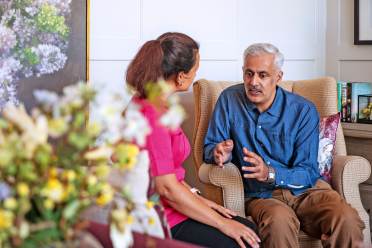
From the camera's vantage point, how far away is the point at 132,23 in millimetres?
3666

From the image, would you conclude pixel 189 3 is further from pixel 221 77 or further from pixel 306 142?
pixel 306 142

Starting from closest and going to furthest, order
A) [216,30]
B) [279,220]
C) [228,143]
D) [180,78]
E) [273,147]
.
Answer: [180,78] < [279,220] < [228,143] < [273,147] < [216,30]

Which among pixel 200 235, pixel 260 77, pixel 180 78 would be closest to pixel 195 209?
pixel 200 235

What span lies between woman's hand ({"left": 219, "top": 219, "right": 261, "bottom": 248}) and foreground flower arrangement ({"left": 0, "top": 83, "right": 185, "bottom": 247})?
1.45m

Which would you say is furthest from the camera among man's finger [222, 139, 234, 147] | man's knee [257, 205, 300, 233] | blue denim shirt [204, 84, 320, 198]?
blue denim shirt [204, 84, 320, 198]

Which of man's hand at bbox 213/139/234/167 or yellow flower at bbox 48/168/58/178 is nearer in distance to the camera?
yellow flower at bbox 48/168/58/178

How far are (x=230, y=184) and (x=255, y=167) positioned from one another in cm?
20

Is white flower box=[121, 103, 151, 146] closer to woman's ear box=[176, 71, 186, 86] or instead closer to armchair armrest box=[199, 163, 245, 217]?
woman's ear box=[176, 71, 186, 86]

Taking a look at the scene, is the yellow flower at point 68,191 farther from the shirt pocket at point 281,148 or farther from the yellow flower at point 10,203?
the shirt pocket at point 281,148

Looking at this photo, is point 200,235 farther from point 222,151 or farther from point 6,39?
point 6,39

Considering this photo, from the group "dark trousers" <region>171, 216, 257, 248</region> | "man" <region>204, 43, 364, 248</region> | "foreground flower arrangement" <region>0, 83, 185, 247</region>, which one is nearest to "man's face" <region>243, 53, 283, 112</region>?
"man" <region>204, 43, 364, 248</region>

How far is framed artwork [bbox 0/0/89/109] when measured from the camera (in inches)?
121

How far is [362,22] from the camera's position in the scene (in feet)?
14.5

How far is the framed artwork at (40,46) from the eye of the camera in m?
3.08
